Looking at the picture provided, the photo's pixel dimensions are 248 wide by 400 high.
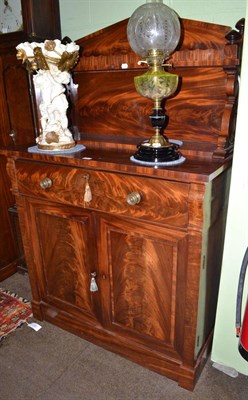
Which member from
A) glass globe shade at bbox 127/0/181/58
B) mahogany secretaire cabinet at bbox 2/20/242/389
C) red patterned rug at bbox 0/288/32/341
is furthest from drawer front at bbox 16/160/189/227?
red patterned rug at bbox 0/288/32/341

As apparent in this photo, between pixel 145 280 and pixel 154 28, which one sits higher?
pixel 154 28

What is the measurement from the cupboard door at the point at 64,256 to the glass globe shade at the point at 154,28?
683 millimetres

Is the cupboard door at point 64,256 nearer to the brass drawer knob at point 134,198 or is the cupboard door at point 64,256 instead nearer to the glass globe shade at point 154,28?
the brass drawer knob at point 134,198

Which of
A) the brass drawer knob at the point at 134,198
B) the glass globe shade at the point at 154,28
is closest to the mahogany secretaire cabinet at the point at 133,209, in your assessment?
the brass drawer knob at the point at 134,198

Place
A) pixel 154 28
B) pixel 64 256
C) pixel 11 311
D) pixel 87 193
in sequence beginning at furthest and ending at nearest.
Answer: pixel 11 311 → pixel 64 256 → pixel 87 193 → pixel 154 28

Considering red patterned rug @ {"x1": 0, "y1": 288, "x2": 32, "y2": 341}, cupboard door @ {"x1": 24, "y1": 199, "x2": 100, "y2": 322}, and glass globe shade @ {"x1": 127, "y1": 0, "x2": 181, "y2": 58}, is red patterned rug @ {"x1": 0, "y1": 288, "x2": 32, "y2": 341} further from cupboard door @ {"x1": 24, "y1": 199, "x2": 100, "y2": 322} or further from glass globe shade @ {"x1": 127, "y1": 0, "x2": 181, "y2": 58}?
glass globe shade @ {"x1": 127, "y1": 0, "x2": 181, "y2": 58}

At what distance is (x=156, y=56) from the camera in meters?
1.09

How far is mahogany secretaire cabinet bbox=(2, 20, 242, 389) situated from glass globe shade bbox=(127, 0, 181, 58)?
146mm

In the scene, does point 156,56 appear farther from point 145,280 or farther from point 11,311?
point 11,311

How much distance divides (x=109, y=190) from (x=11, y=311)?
3.52 ft

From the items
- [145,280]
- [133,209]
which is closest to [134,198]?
[133,209]

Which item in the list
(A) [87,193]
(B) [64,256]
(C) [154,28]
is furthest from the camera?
(B) [64,256]

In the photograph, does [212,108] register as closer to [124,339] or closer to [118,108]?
[118,108]

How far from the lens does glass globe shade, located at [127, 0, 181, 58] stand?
1.09m
